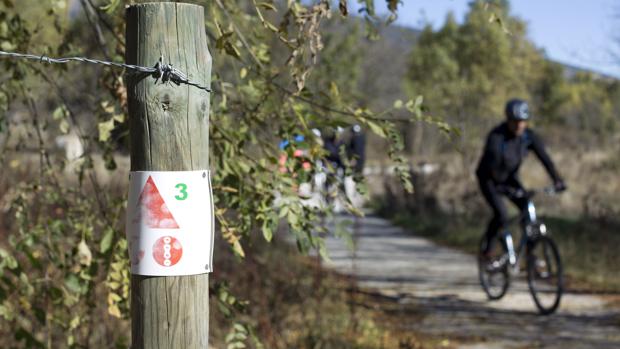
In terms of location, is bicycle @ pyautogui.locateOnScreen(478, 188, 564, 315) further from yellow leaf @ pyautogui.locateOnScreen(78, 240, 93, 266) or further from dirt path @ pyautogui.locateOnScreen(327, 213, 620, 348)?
yellow leaf @ pyautogui.locateOnScreen(78, 240, 93, 266)

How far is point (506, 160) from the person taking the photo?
28.5 ft

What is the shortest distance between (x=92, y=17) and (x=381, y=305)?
5029 mm

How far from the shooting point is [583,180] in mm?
26375

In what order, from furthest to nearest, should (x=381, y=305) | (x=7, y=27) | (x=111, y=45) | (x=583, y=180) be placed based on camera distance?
1. (x=583, y=180)
2. (x=381, y=305)
3. (x=111, y=45)
4. (x=7, y=27)

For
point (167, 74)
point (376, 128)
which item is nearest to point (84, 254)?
point (376, 128)

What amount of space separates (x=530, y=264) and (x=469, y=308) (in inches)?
26.0

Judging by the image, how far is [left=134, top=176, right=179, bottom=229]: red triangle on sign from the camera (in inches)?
104

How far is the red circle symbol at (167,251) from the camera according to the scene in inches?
105

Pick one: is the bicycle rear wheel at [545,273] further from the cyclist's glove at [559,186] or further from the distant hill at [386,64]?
the distant hill at [386,64]

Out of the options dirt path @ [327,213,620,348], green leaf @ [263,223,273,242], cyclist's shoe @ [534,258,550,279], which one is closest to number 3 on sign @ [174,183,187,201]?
green leaf @ [263,223,273,242]

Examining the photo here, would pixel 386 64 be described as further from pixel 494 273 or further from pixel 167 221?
pixel 167 221

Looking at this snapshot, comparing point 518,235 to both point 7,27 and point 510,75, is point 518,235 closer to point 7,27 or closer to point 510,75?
point 7,27

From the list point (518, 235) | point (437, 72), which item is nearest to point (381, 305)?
point (518, 235)

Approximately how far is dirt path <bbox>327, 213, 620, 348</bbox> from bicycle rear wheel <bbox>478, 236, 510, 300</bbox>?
105 millimetres
